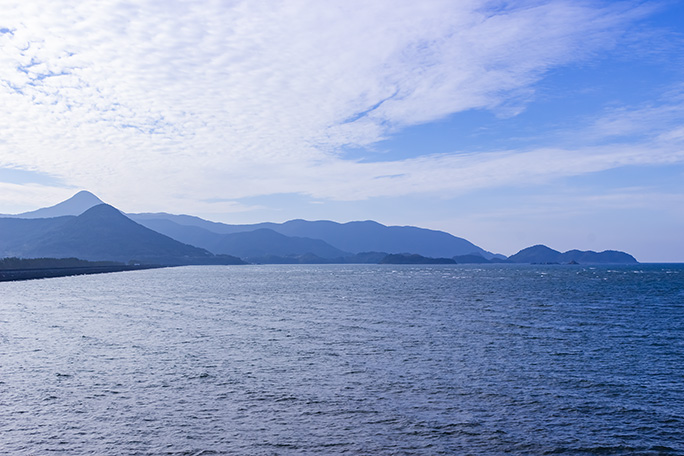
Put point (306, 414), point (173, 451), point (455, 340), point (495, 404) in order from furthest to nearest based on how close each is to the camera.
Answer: point (455, 340)
point (495, 404)
point (306, 414)
point (173, 451)

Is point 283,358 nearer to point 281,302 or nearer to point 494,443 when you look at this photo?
point 494,443

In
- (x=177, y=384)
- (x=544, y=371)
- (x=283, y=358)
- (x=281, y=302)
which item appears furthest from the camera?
(x=281, y=302)

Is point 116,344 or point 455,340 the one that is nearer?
point 116,344

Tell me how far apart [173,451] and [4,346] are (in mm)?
29910

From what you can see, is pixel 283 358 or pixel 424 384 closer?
pixel 424 384

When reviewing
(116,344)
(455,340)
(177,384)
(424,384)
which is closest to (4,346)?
(116,344)

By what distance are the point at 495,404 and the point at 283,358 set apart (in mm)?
16634

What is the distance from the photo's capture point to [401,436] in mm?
22156

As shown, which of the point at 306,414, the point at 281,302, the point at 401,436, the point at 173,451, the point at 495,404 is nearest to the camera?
the point at 173,451

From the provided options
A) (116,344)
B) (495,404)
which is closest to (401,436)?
(495,404)

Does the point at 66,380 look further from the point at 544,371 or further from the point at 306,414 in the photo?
the point at 544,371

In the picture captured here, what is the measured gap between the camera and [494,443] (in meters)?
21.5

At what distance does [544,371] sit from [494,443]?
15181 millimetres

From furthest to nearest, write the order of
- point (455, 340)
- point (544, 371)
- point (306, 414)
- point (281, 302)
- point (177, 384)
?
point (281, 302), point (455, 340), point (544, 371), point (177, 384), point (306, 414)
